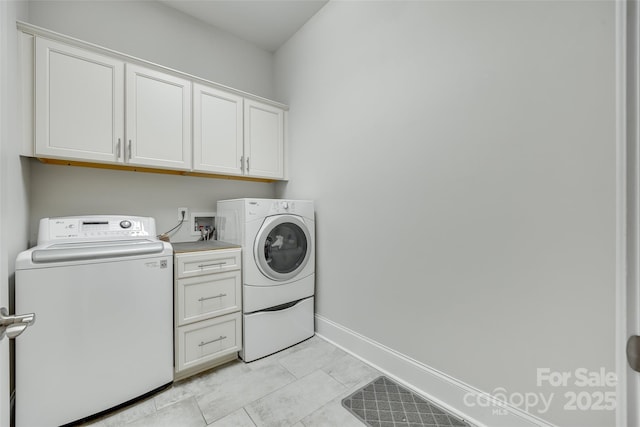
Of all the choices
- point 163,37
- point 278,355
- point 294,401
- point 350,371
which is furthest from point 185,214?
point 350,371

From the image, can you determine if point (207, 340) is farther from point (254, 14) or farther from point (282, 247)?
point (254, 14)

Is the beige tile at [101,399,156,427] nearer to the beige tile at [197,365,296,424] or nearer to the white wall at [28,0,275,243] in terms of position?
the beige tile at [197,365,296,424]

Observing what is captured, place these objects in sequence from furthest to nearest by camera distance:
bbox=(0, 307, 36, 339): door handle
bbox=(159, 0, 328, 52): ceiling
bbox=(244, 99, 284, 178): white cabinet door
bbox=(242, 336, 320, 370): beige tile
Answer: bbox=(244, 99, 284, 178): white cabinet door < bbox=(159, 0, 328, 52): ceiling < bbox=(242, 336, 320, 370): beige tile < bbox=(0, 307, 36, 339): door handle

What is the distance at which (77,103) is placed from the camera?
1637mm

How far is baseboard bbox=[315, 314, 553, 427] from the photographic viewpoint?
1.27 meters

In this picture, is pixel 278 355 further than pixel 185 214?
No

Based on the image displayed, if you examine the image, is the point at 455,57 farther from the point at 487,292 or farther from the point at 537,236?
the point at 487,292

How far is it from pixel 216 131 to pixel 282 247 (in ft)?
3.78

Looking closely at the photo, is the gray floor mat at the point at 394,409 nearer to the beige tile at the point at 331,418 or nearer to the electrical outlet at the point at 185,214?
the beige tile at the point at 331,418

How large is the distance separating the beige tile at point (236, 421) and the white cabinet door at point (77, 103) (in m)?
1.77

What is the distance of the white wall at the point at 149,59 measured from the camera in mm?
1815

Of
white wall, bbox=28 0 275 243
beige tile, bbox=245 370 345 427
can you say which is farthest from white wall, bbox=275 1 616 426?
white wall, bbox=28 0 275 243

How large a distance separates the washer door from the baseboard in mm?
653

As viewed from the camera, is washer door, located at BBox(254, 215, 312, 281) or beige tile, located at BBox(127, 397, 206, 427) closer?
beige tile, located at BBox(127, 397, 206, 427)
